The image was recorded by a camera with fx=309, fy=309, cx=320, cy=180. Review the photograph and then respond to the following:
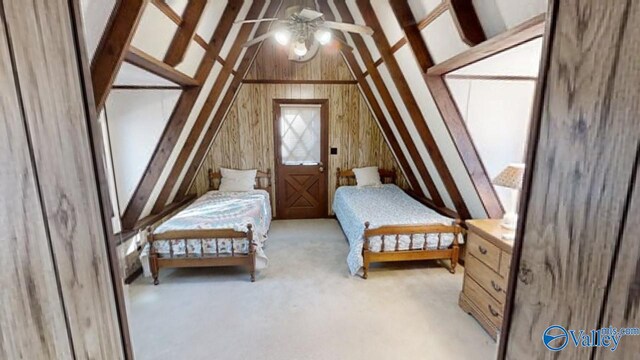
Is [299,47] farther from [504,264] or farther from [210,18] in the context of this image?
[504,264]

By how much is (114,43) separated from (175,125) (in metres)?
1.50

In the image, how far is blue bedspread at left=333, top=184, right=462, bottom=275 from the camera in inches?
133

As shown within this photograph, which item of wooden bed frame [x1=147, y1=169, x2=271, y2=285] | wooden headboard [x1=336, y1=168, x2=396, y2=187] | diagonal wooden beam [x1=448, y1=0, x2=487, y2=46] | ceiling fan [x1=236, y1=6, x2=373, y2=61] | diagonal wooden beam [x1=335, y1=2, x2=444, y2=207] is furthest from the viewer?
wooden headboard [x1=336, y1=168, x2=396, y2=187]

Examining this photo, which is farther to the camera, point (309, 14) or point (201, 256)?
point (201, 256)

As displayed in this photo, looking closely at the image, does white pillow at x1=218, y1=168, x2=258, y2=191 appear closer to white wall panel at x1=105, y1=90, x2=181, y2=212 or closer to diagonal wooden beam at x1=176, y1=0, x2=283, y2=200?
diagonal wooden beam at x1=176, y1=0, x2=283, y2=200

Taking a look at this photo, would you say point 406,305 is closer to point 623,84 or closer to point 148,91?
point 623,84

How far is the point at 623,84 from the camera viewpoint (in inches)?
17.2

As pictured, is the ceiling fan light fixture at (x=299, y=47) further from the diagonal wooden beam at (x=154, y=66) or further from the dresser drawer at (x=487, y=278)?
the dresser drawer at (x=487, y=278)

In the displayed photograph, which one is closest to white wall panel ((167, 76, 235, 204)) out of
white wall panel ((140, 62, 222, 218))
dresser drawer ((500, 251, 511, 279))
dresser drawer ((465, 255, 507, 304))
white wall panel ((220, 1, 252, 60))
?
white wall panel ((140, 62, 222, 218))

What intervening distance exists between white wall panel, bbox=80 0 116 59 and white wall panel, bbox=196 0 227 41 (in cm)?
87

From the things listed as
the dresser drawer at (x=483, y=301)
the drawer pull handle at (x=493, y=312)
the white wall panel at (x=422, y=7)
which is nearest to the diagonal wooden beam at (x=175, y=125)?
the white wall panel at (x=422, y=7)

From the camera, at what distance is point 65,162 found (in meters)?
0.58

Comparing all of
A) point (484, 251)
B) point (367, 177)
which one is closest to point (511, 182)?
point (484, 251)

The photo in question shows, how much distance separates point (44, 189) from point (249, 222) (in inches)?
112
